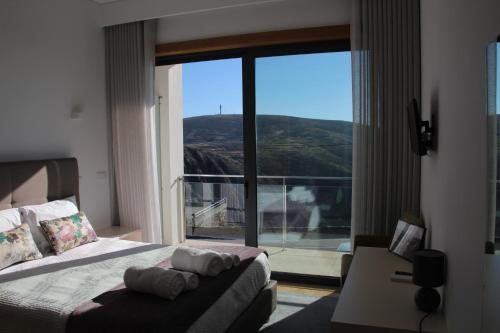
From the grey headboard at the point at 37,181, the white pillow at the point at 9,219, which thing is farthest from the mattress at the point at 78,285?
the grey headboard at the point at 37,181

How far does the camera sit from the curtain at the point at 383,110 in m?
3.58

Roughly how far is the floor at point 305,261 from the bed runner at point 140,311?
6.57 ft

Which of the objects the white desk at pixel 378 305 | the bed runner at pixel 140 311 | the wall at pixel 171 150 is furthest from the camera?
the wall at pixel 171 150

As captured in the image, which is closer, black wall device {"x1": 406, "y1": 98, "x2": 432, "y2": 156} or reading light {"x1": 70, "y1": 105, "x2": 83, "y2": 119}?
black wall device {"x1": 406, "y1": 98, "x2": 432, "y2": 156}

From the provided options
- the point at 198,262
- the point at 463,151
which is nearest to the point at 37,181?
the point at 198,262

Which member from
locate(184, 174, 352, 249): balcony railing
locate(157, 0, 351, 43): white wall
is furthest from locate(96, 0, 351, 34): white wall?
locate(184, 174, 352, 249): balcony railing

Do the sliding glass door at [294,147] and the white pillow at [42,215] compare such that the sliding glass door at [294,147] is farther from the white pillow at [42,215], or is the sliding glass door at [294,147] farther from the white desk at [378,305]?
the white pillow at [42,215]

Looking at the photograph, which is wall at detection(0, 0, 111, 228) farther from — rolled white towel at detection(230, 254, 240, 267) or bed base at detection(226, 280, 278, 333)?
bed base at detection(226, 280, 278, 333)

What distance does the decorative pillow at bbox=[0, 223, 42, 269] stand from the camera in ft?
9.78

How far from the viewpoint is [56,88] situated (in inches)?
163

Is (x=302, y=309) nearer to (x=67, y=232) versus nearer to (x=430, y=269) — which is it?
(x=430, y=269)

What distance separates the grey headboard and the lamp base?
3.33 metres

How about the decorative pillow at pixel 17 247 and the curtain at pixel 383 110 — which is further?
the curtain at pixel 383 110

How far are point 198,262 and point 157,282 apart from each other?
416mm
